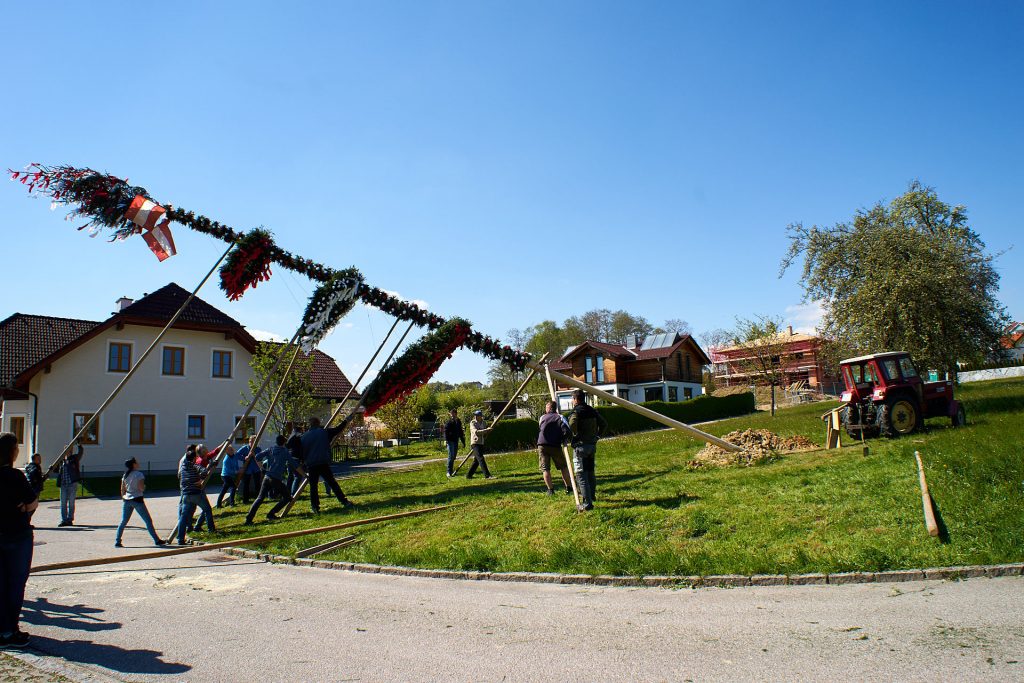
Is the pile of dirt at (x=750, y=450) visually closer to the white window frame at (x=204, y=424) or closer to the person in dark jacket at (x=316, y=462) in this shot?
the person in dark jacket at (x=316, y=462)

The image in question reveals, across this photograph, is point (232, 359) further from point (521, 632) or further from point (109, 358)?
point (521, 632)

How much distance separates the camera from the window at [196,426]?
32812mm

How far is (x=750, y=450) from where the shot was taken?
15523 millimetres

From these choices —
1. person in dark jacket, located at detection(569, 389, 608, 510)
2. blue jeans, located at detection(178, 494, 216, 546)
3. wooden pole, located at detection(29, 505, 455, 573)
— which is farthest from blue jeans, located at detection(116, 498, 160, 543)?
person in dark jacket, located at detection(569, 389, 608, 510)

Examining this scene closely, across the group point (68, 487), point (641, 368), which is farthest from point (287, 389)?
point (641, 368)

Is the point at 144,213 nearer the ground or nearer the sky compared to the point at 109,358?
nearer the sky

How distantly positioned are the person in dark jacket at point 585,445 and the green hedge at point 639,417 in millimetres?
16398

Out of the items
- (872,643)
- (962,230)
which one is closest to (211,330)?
(872,643)

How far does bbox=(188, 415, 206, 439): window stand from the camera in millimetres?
32812

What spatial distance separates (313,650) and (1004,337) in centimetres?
3780

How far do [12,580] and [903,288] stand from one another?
3090 cm

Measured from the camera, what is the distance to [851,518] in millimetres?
8742

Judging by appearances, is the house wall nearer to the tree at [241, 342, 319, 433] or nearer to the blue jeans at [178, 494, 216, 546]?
the tree at [241, 342, 319, 433]

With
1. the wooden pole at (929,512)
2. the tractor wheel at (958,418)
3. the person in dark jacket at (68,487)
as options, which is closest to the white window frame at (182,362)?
the person in dark jacket at (68,487)
